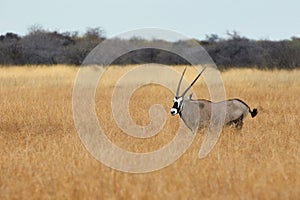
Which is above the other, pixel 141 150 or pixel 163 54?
pixel 163 54

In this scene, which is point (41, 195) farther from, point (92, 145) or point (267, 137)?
point (267, 137)

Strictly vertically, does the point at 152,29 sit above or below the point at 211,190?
above

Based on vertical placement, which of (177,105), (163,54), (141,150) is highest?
(163,54)

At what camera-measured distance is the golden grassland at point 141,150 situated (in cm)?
451

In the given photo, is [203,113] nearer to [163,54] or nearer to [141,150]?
[141,150]

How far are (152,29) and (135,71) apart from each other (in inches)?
507

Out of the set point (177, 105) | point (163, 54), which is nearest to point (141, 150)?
point (177, 105)

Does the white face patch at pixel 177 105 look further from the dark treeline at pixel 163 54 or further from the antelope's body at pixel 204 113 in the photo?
the dark treeline at pixel 163 54

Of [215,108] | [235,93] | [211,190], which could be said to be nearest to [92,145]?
[215,108]

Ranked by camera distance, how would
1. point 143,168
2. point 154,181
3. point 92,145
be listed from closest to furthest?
point 154,181
point 143,168
point 92,145

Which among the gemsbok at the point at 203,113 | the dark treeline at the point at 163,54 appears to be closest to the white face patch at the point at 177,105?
the gemsbok at the point at 203,113

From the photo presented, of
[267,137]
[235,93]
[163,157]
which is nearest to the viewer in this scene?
[163,157]

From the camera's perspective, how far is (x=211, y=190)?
4562 mm

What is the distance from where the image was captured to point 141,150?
6.59m
